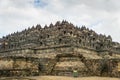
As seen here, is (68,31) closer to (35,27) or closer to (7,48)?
(35,27)

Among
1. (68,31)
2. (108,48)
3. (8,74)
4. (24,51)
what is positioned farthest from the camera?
(108,48)

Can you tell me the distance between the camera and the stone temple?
2977cm

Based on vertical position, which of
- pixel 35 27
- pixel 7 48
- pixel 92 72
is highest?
pixel 35 27

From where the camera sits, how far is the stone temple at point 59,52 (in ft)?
97.7

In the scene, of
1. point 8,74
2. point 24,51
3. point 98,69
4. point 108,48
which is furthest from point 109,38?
point 8,74

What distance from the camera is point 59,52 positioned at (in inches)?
2144

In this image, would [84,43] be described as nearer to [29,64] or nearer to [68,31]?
[68,31]

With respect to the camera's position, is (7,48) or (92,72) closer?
(92,72)

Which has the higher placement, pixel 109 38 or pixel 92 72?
pixel 109 38

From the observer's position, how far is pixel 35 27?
6844cm

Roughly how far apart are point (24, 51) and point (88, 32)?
15.5 metres

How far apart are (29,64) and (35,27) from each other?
127ft

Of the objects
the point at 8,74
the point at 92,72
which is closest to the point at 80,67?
the point at 92,72

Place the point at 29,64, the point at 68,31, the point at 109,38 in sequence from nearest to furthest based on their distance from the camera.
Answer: the point at 29,64
the point at 68,31
the point at 109,38
